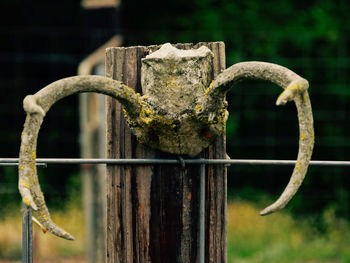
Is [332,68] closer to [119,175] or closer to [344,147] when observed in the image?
[344,147]

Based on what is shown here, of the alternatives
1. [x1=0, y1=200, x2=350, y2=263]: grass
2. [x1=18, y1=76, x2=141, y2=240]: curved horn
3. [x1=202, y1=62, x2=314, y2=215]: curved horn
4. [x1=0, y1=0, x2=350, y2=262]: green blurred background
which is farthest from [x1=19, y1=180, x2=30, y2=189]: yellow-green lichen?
[x1=0, y1=0, x2=350, y2=262]: green blurred background

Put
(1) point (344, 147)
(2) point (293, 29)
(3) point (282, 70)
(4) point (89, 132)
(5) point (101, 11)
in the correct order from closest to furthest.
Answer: (3) point (282, 70)
(4) point (89, 132)
(5) point (101, 11)
(1) point (344, 147)
(2) point (293, 29)

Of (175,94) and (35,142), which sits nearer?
(35,142)

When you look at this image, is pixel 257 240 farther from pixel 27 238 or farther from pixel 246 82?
pixel 27 238

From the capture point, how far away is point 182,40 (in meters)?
5.61

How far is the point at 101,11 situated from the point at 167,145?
3.53m

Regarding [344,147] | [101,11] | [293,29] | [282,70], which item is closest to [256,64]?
[282,70]

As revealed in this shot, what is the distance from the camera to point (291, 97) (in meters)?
1.11

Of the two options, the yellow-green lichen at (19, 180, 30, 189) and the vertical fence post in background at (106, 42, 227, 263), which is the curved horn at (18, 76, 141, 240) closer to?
the yellow-green lichen at (19, 180, 30, 189)

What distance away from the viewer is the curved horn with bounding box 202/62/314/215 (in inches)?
44.3

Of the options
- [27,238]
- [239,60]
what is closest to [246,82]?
[239,60]

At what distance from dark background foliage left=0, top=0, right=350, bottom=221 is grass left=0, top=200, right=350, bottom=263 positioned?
327 millimetres

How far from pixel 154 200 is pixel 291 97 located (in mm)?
492

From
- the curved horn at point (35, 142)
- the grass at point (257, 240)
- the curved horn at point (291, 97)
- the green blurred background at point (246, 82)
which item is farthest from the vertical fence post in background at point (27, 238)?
the green blurred background at point (246, 82)
